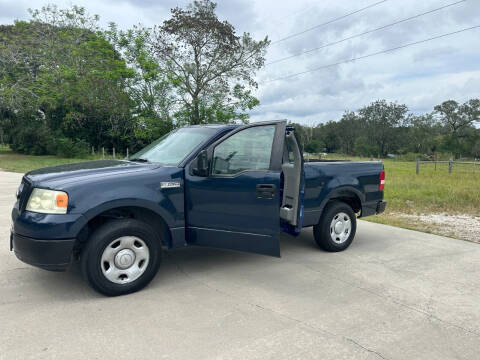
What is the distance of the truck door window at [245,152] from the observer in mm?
4383

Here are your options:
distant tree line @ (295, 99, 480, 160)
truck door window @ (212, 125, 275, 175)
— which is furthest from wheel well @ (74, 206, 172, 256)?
distant tree line @ (295, 99, 480, 160)

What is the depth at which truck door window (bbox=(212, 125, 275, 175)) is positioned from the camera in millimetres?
4383

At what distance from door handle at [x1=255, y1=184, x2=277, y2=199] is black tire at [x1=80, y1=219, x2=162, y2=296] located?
1.20 meters

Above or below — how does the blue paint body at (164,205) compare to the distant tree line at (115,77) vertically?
below

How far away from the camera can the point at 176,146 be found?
4793 mm

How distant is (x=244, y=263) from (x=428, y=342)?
2.40 metres

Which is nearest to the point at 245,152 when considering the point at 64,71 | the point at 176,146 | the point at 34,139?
the point at 176,146

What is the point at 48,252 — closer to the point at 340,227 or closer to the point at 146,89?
the point at 340,227

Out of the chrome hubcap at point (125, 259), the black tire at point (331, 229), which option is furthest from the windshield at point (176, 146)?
the black tire at point (331, 229)

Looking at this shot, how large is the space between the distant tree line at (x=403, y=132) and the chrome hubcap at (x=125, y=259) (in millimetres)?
69497

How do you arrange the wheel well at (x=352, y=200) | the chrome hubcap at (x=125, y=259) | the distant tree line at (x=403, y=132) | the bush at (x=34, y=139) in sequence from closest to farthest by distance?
the chrome hubcap at (x=125, y=259) < the wheel well at (x=352, y=200) < the bush at (x=34, y=139) < the distant tree line at (x=403, y=132)

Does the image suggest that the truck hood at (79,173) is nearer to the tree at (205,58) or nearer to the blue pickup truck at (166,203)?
the blue pickup truck at (166,203)

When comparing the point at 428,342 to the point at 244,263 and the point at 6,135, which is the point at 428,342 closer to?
the point at 244,263

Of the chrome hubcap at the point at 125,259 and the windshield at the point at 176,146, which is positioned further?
the windshield at the point at 176,146
